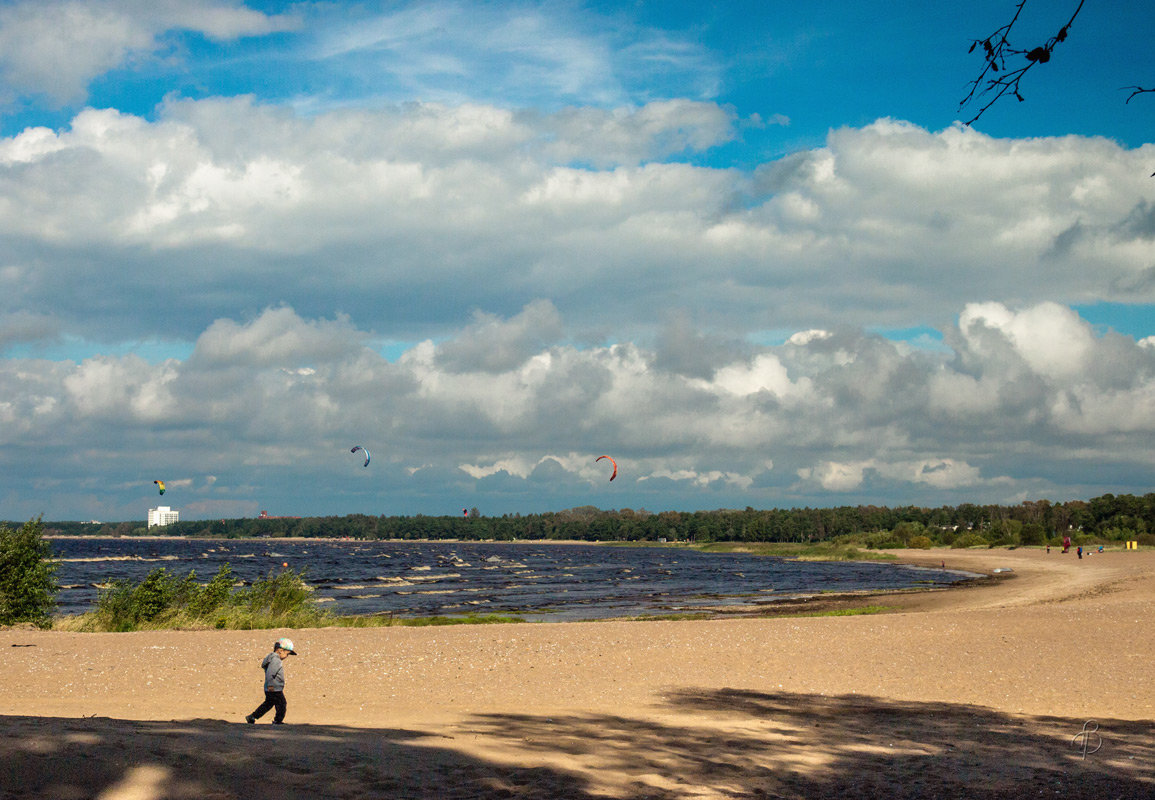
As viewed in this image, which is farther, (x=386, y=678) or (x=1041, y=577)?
(x=1041, y=577)

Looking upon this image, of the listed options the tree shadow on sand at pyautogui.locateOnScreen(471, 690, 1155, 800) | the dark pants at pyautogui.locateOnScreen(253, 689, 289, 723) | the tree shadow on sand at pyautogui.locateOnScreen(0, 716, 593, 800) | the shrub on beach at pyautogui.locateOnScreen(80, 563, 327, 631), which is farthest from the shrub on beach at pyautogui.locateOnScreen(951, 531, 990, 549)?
the tree shadow on sand at pyautogui.locateOnScreen(0, 716, 593, 800)

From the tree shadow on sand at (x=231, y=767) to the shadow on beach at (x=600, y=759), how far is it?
0.06 ft

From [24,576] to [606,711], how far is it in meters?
24.6

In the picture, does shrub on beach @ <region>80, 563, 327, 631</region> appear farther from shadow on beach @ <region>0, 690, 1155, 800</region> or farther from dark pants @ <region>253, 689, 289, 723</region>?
shadow on beach @ <region>0, 690, 1155, 800</region>

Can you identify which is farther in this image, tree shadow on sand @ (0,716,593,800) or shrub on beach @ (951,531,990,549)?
shrub on beach @ (951,531,990,549)

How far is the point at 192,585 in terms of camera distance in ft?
109

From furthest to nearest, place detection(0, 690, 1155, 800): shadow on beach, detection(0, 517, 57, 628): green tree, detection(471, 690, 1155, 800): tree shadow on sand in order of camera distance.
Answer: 1. detection(0, 517, 57, 628): green tree
2. detection(471, 690, 1155, 800): tree shadow on sand
3. detection(0, 690, 1155, 800): shadow on beach

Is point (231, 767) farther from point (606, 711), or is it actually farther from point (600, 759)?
point (606, 711)

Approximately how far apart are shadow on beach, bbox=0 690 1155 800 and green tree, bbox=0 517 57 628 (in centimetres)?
2316

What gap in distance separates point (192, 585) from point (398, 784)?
92.1 ft

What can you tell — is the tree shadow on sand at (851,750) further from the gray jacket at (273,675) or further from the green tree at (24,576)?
the green tree at (24,576)

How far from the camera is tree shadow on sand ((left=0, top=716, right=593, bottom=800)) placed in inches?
291

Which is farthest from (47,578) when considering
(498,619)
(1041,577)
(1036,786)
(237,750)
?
(1041,577)

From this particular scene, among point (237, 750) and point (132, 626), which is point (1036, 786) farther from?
point (132, 626)
